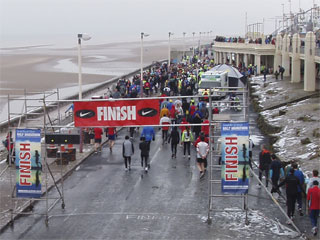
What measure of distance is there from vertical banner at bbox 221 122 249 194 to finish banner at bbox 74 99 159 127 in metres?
1.80

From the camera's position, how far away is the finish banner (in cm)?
1477

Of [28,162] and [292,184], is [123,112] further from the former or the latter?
[292,184]

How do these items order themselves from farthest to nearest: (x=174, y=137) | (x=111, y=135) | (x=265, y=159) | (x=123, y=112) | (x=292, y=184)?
(x=111, y=135), (x=174, y=137), (x=265, y=159), (x=123, y=112), (x=292, y=184)

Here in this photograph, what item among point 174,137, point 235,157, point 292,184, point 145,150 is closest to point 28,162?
point 235,157

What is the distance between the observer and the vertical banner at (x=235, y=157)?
1427cm

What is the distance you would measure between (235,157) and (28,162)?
199 inches

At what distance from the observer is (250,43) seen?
59250mm

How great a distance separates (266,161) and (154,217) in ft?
13.9

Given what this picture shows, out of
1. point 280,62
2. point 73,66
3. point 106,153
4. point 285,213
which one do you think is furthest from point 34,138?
point 73,66

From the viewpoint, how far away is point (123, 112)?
14.8 m

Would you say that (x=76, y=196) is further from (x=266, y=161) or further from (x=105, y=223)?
(x=266, y=161)

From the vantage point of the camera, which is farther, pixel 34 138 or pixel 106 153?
pixel 106 153

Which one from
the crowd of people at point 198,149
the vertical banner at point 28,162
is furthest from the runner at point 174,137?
the vertical banner at point 28,162

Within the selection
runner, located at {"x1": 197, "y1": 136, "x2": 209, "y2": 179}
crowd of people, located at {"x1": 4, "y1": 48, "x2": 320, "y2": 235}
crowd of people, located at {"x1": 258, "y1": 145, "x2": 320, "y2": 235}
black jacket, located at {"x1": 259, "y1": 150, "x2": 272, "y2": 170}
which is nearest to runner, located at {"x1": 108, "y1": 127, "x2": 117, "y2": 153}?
crowd of people, located at {"x1": 4, "y1": 48, "x2": 320, "y2": 235}
